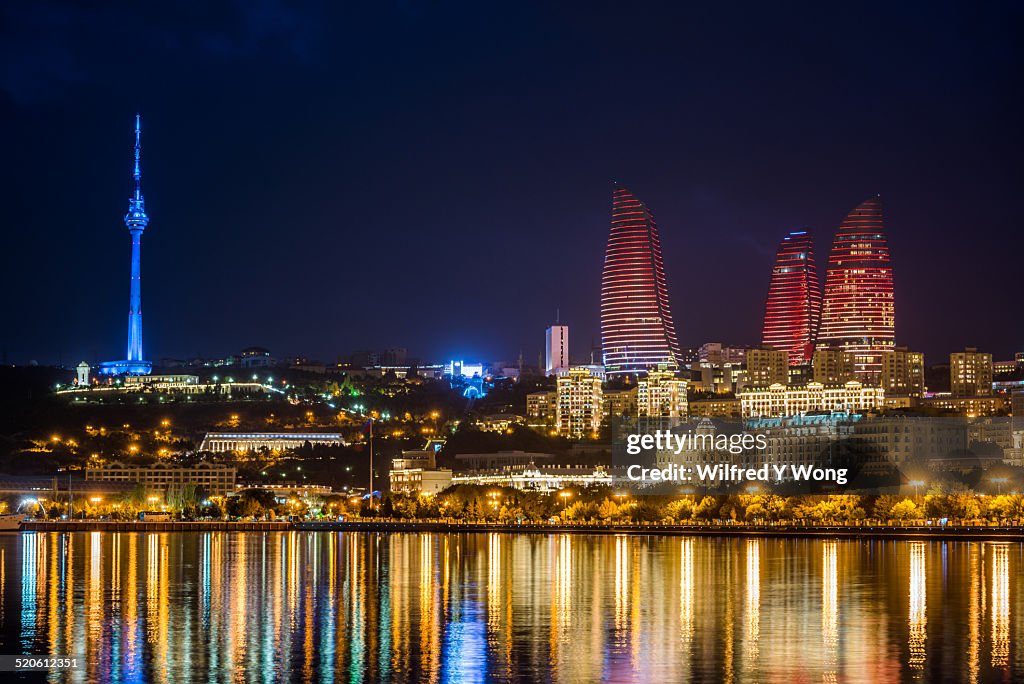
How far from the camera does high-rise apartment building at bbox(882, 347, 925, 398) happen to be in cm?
13088

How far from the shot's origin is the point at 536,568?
48406mm

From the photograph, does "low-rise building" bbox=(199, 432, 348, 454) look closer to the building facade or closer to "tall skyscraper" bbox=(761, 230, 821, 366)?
the building facade

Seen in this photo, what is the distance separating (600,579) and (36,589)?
14.5m

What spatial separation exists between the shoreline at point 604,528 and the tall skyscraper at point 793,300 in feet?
238

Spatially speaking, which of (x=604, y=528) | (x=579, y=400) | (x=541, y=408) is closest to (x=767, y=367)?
(x=579, y=400)

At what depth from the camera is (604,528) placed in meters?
76.5

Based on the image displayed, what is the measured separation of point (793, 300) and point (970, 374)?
25.1 m

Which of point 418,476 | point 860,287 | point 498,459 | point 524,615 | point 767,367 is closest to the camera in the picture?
point 524,615

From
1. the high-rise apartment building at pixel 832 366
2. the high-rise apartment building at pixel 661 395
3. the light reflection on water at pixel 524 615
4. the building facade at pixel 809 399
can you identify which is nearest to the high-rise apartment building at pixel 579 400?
the high-rise apartment building at pixel 661 395

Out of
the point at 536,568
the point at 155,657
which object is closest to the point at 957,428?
the point at 536,568

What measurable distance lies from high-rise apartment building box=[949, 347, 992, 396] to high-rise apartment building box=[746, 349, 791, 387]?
13069mm

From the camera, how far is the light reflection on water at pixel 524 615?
27.0 meters

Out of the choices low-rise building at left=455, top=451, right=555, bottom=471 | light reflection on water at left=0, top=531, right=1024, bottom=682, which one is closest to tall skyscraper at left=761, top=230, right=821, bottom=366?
low-rise building at left=455, top=451, right=555, bottom=471

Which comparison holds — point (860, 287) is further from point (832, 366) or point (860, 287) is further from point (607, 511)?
point (607, 511)
